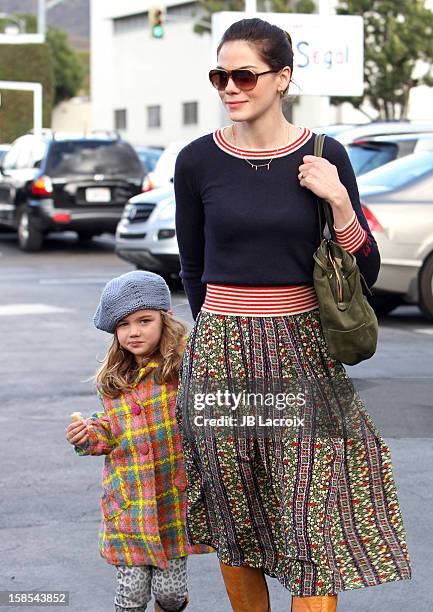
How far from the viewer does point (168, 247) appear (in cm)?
1440

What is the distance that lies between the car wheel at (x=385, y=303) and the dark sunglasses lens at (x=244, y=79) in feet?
29.3

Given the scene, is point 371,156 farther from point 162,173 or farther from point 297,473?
point 297,473

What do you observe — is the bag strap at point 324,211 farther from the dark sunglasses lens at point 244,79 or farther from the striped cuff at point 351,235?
the dark sunglasses lens at point 244,79

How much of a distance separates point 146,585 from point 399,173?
8.60 metres

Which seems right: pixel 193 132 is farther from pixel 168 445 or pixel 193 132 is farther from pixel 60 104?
pixel 168 445

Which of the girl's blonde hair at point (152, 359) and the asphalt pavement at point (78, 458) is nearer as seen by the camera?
the girl's blonde hair at point (152, 359)

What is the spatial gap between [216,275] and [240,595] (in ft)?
2.99

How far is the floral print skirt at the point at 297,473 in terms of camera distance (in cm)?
369

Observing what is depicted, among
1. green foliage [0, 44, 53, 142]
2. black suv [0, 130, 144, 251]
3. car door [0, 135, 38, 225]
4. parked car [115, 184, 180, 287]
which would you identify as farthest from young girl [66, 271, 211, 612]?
green foliage [0, 44, 53, 142]

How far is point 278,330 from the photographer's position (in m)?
3.71

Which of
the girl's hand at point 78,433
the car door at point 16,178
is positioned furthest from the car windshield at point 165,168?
the girl's hand at point 78,433

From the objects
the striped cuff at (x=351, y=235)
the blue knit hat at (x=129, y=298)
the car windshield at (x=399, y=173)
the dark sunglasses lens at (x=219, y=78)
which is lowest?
the car windshield at (x=399, y=173)

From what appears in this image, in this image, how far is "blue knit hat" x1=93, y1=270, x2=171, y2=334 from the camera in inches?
161

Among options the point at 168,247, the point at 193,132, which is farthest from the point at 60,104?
the point at 168,247
